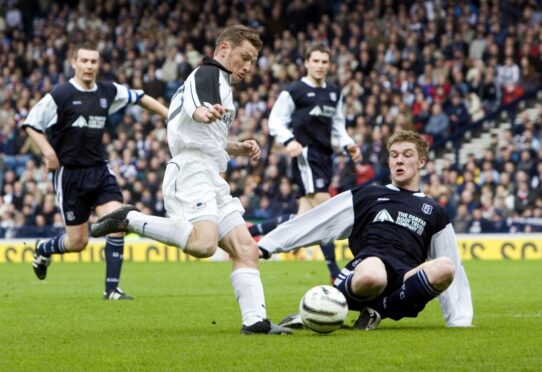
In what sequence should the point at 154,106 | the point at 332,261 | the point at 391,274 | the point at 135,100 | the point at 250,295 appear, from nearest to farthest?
the point at 250,295 < the point at 391,274 < the point at 154,106 < the point at 135,100 < the point at 332,261

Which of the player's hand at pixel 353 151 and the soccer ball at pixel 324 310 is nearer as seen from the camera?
the soccer ball at pixel 324 310

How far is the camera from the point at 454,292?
8.28m

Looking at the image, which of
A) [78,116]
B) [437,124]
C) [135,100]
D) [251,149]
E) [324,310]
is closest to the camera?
[324,310]

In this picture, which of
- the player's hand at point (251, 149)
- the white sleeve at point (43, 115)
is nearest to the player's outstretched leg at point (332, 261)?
the white sleeve at point (43, 115)

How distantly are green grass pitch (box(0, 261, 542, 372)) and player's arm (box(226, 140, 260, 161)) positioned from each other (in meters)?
1.28

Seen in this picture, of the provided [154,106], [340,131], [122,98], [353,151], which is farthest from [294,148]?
[154,106]

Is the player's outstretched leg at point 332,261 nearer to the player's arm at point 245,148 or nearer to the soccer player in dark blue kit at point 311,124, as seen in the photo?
the soccer player in dark blue kit at point 311,124

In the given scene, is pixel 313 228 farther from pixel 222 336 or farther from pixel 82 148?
pixel 82 148

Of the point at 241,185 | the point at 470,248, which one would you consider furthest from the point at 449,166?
the point at 241,185

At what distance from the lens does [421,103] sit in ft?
82.4

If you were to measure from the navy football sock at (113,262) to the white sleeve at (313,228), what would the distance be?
4145mm

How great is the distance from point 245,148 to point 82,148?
3997mm

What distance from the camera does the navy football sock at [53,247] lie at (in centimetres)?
1228

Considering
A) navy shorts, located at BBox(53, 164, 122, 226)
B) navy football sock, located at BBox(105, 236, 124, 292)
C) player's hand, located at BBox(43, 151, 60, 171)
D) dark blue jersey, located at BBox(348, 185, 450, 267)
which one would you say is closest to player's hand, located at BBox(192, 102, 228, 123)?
dark blue jersey, located at BBox(348, 185, 450, 267)
